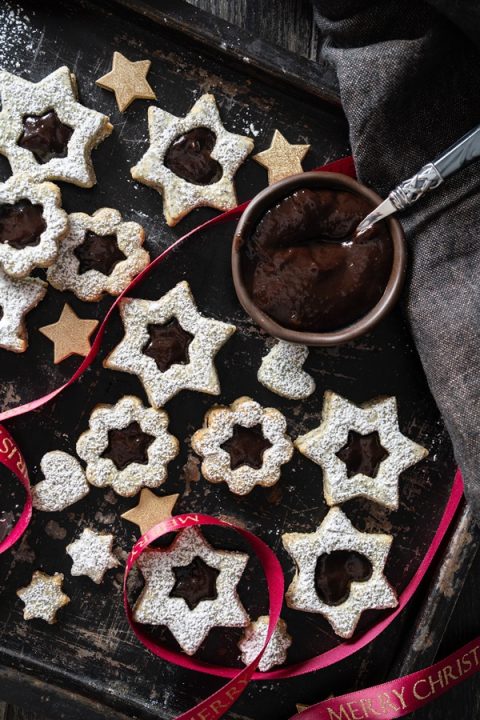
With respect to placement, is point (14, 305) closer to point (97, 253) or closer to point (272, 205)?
point (97, 253)

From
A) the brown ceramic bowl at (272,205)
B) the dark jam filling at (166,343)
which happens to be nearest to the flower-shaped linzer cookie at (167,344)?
the dark jam filling at (166,343)

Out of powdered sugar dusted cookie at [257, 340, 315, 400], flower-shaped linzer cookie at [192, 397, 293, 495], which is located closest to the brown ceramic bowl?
powdered sugar dusted cookie at [257, 340, 315, 400]

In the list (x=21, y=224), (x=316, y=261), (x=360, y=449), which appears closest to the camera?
(x=316, y=261)

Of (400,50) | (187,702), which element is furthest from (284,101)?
(187,702)

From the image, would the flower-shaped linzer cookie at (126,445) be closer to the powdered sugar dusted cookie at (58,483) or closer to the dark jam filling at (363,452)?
the powdered sugar dusted cookie at (58,483)

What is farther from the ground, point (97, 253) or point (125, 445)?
point (97, 253)

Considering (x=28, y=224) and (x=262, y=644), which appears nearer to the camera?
(x=28, y=224)

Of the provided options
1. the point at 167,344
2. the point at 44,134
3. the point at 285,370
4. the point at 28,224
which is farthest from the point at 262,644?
the point at 44,134

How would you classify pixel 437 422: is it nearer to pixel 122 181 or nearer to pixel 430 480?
pixel 430 480
